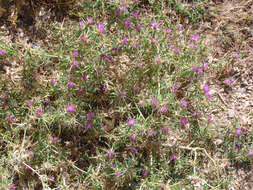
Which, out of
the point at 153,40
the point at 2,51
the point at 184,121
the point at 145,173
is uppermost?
the point at 153,40

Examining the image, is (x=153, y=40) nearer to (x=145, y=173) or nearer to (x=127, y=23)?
(x=127, y=23)

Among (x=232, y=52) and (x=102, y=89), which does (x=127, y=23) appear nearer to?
(x=102, y=89)

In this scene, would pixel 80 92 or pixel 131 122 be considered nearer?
pixel 131 122

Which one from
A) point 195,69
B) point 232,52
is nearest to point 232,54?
point 232,52

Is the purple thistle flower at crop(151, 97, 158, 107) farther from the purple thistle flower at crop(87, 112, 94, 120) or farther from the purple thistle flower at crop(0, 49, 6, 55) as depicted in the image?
the purple thistle flower at crop(0, 49, 6, 55)

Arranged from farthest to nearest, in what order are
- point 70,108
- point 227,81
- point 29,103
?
point 227,81
point 29,103
point 70,108

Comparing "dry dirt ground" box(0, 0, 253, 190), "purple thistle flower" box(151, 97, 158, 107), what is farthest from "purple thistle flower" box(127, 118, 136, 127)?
"dry dirt ground" box(0, 0, 253, 190)

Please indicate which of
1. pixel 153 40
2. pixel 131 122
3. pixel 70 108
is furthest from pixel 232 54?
pixel 70 108

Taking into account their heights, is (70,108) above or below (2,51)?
below

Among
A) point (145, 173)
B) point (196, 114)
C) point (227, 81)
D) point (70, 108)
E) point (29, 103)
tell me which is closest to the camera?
point (70, 108)

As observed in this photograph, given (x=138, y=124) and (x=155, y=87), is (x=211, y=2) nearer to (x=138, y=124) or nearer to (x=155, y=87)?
(x=155, y=87)
